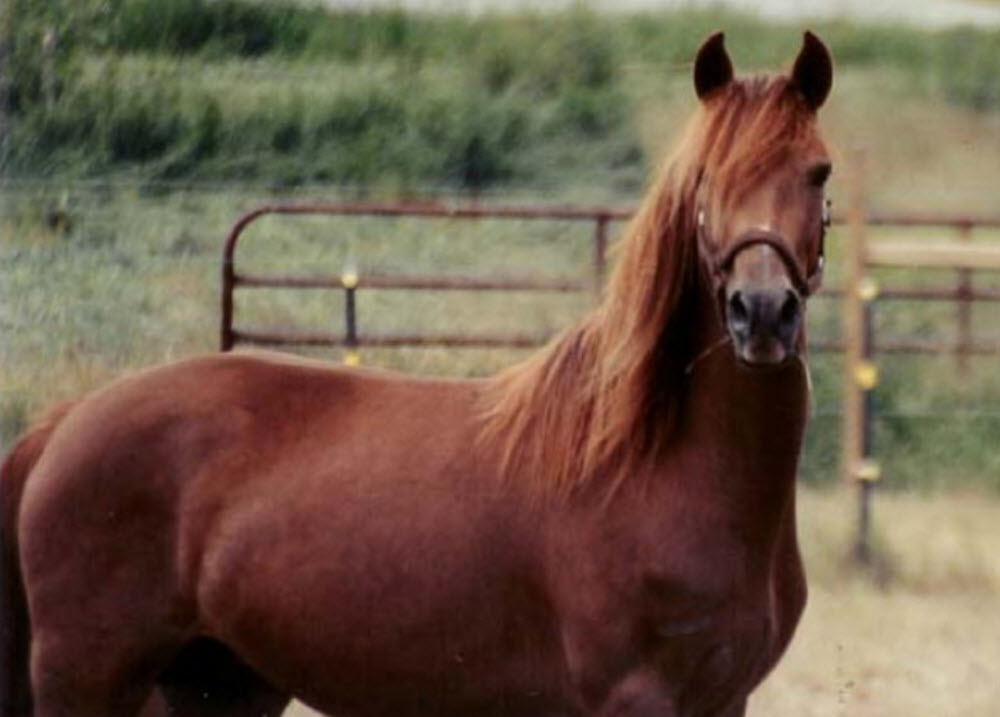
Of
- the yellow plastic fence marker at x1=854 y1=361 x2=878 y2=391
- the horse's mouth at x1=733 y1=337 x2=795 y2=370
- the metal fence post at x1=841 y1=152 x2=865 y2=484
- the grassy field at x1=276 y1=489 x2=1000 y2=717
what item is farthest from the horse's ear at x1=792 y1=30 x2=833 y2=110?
the yellow plastic fence marker at x1=854 y1=361 x2=878 y2=391

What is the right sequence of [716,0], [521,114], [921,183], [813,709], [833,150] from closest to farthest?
[833,150], [813,709], [716,0], [921,183], [521,114]

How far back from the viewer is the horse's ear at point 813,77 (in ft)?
15.3

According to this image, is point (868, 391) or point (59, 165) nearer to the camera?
point (868, 391)

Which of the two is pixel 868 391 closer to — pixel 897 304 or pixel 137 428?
pixel 897 304

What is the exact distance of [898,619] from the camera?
8602mm

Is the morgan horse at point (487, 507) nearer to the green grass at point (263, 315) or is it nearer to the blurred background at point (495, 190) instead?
Result: the blurred background at point (495, 190)

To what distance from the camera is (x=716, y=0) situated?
14086mm

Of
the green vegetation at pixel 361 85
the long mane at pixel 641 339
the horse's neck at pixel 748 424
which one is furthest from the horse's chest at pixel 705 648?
the green vegetation at pixel 361 85

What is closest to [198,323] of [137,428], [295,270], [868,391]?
[295,270]

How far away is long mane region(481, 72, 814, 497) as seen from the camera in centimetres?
457

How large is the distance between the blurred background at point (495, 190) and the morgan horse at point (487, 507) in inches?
68.9

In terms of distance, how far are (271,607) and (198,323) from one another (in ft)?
20.8

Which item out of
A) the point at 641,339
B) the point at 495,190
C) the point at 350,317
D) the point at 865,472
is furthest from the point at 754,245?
the point at 495,190

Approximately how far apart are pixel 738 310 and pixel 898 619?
14.6 ft
